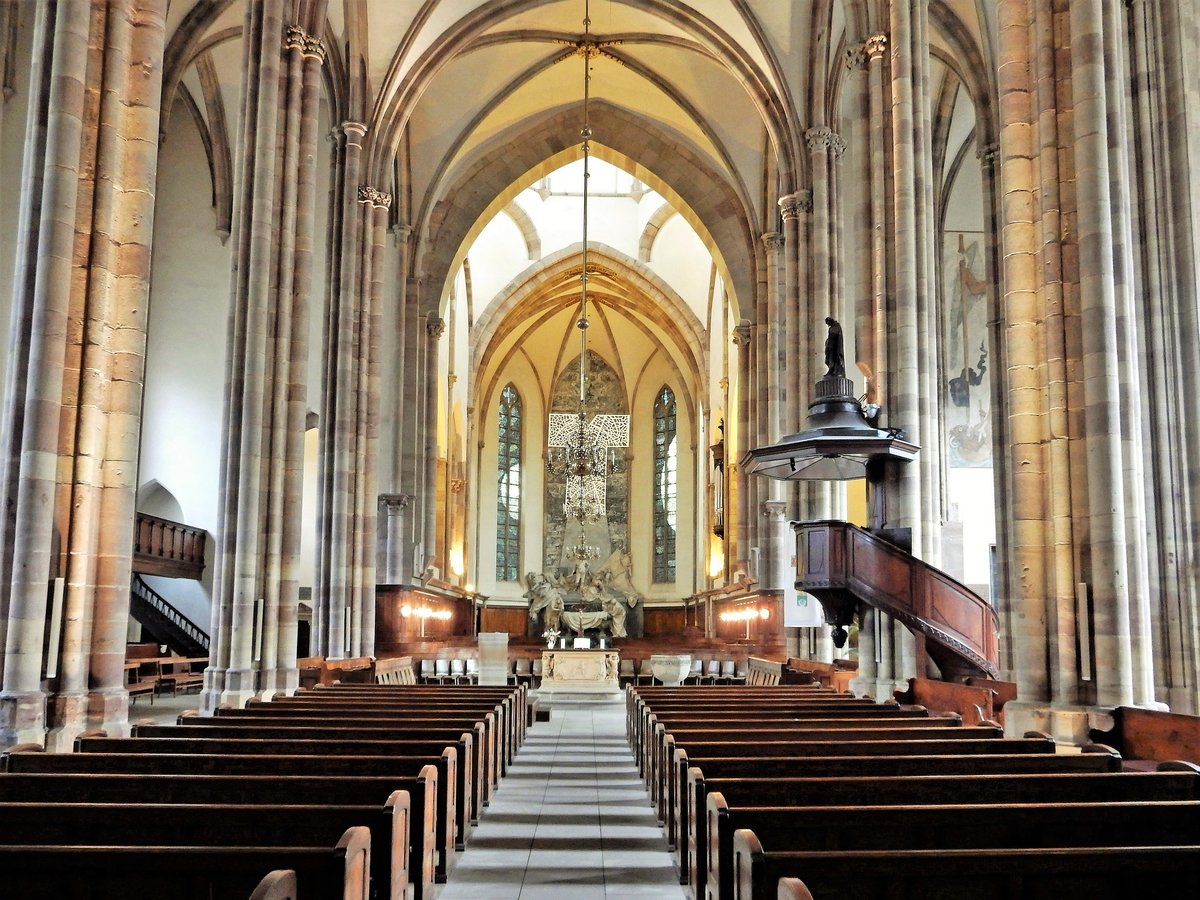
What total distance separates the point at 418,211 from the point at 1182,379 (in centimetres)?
2041

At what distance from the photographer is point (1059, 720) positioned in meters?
8.73

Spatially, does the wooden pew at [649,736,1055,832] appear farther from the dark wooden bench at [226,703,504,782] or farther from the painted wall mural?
the painted wall mural

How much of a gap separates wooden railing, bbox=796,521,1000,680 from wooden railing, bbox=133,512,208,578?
43.1ft

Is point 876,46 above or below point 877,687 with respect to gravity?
above

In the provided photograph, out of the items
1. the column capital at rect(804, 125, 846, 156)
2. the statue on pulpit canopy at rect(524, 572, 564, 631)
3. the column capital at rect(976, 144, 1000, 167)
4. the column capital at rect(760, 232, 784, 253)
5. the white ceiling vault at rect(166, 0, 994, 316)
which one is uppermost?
the white ceiling vault at rect(166, 0, 994, 316)

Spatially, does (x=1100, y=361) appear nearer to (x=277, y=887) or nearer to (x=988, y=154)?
(x=277, y=887)

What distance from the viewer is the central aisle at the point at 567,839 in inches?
249

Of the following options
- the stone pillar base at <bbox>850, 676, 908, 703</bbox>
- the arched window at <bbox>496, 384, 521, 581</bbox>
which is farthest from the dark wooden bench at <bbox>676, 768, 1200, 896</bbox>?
the arched window at <bbox>496, 384, 521, 581</bbox>

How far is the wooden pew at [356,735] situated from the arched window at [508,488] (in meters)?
37.6

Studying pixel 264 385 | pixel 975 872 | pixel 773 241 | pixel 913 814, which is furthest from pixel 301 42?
pixel 975 872

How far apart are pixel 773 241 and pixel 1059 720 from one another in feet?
65.9

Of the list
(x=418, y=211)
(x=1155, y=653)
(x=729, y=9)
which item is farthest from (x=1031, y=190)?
(x=418, y=211)

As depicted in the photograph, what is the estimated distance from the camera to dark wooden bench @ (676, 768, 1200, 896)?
5.14 meters

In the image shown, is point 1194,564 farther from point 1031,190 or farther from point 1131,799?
point 1131,799
